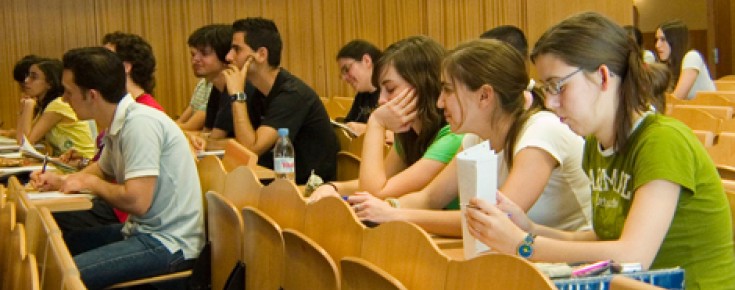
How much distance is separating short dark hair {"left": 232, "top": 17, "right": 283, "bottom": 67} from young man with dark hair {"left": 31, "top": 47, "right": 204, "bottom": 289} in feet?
5.15

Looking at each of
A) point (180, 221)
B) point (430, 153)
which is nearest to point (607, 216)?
point (430, 153)

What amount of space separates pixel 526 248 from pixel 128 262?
1896mm

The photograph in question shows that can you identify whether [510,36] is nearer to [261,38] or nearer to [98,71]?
[98,71]

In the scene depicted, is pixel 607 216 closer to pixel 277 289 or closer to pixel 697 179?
pixel 697 179

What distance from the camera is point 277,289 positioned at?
2.99 meters

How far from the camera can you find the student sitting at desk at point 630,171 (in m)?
2.00

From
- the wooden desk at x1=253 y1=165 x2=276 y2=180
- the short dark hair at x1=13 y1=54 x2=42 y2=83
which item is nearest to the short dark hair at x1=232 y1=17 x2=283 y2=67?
the wooden desk at x1=253 y1=165 x2=276 y2=180

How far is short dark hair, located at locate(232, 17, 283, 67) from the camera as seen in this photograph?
5328mm

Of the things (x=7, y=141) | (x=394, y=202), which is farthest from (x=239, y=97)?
(x=7, y=141)

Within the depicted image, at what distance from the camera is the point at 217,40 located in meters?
6.05

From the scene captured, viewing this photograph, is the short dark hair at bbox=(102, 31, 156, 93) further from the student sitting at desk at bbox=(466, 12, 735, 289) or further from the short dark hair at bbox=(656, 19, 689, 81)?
the short dark hair at bbox=(656, 19, 689, 81)

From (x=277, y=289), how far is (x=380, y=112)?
0.86 m

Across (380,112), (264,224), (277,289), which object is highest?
(380,112)

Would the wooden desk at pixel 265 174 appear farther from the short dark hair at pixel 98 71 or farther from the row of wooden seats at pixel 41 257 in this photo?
the row of wooden seats at pixel 41 257
